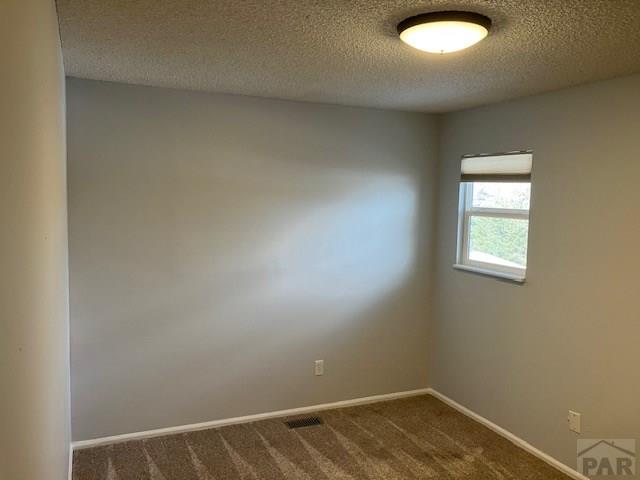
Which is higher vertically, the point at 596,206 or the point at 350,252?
the point at 596,206

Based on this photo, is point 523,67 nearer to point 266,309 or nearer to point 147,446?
point 266,309

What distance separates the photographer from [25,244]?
1086mm

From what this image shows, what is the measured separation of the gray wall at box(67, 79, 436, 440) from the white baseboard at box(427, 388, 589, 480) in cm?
34

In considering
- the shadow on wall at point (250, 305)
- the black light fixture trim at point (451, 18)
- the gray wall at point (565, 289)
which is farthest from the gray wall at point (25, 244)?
the gray wall at point (565, 289)

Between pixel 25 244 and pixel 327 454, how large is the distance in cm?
265

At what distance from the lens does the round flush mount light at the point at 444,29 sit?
187 cm

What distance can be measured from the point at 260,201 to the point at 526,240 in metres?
1.83

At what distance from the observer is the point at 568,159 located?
3059 millimetres

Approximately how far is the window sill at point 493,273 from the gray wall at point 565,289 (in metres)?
0.05

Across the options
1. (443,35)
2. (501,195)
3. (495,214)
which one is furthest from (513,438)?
(443,35)

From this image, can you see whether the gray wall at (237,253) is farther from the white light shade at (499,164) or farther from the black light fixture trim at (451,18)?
the black light fixture trim at (451,18)

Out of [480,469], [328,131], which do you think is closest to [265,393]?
[480,469]

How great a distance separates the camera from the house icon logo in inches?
110

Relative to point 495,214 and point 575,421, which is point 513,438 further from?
point 495,214
